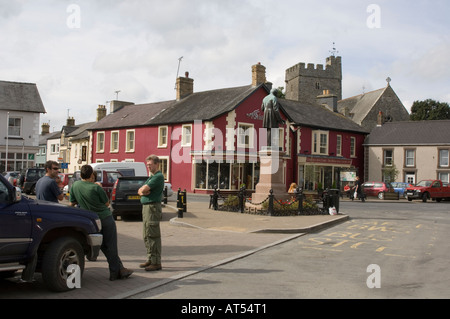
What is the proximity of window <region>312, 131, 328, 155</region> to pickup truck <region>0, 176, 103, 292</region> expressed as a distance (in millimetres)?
37497

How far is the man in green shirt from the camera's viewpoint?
264 inches

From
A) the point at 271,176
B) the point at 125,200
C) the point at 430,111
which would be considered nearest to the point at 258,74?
the point at 271,176

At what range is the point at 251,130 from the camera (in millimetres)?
37281

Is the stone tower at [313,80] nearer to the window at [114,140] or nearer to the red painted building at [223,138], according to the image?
the red painted building at [223,138]

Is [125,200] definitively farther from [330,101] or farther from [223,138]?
[330,101]

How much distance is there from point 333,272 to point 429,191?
94.8 ft

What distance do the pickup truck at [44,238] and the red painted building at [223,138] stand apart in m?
28.2

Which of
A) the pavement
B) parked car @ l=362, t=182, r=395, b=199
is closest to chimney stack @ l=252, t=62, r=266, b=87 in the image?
parked car @ l=362, t=182, r=395, b=199

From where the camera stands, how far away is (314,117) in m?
44.1

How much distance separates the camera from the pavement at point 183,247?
243 inches

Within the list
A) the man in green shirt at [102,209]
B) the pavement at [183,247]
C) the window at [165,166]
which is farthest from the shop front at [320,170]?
the man in green shirt at [102,209]
